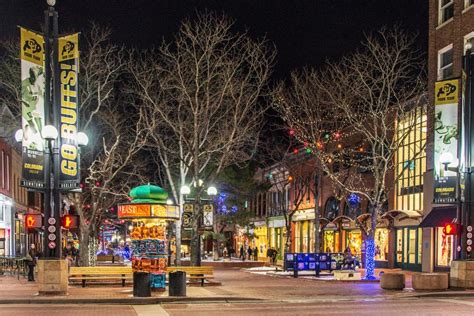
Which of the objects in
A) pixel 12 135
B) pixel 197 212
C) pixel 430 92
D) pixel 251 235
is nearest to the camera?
pixel 197 212

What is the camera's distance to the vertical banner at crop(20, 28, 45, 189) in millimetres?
21859

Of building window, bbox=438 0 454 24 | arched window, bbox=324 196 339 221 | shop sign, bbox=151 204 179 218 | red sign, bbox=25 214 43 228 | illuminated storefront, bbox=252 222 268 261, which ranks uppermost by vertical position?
building window, bbox=438 0 454 24

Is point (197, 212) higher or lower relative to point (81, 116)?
lower

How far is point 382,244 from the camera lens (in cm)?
4428

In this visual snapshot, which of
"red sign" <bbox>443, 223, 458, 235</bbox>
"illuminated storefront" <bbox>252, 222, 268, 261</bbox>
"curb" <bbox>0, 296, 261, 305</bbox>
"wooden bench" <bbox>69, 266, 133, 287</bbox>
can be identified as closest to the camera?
"curb" <bbox>0, 296, 261, 305</bbox>

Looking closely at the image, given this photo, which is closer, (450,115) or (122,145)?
(450,115)

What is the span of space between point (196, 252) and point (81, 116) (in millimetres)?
9189

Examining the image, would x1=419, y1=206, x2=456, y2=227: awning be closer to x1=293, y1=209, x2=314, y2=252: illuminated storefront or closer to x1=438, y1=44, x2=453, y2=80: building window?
x1=438, y1=44, x2=453, y2=80: building window

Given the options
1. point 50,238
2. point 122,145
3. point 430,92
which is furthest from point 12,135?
point 430,92

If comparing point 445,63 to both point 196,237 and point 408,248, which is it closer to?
point 408,248

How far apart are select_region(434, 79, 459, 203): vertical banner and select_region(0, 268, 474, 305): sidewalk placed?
420cm

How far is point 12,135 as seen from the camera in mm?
38375

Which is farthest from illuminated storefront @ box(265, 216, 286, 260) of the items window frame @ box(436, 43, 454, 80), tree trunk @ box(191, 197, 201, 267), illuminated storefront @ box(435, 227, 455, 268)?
tree trunk @ box(191, 197, 201, 267)

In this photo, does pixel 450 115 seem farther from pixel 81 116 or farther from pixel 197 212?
pixel 81 116
